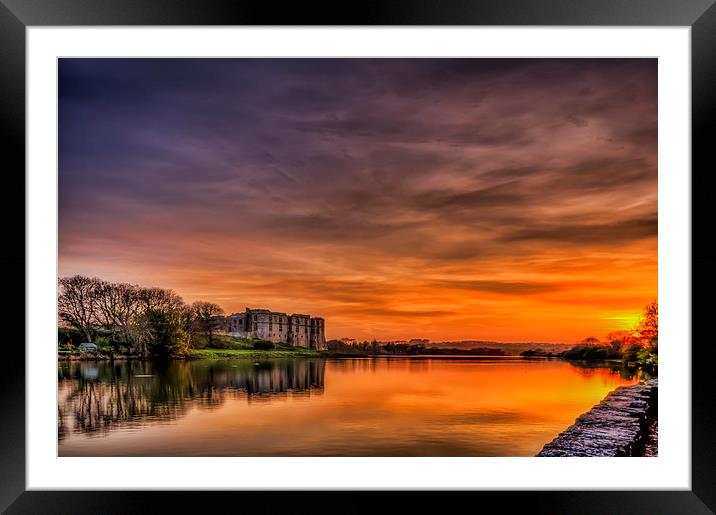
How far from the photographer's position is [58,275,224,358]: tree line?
969 centimetres

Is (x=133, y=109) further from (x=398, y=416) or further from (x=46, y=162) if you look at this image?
(x=46, y=162)

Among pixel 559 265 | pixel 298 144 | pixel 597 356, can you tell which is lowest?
pixel 597 356

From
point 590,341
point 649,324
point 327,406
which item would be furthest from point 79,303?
point 649,324

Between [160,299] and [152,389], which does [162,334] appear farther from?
[152,389]

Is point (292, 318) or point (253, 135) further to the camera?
point (292, 318)

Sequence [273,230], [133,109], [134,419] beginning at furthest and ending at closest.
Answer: [273,230] → [134,419] → [133,109]

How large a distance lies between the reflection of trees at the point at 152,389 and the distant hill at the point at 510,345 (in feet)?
8.55

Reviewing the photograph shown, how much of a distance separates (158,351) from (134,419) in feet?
8.12

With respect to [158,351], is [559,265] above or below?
above

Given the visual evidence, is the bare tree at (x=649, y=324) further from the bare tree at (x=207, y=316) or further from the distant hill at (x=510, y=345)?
the bare tree at (x=207, y=316)

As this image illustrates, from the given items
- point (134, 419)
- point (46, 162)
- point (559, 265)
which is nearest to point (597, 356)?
point (559, 265)

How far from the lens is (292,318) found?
13.5 metres

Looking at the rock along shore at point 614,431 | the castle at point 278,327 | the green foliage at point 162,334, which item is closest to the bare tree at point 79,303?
the green foliage at point 162,334

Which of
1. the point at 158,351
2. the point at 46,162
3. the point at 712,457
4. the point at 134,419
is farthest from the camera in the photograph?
the point at 158,351
